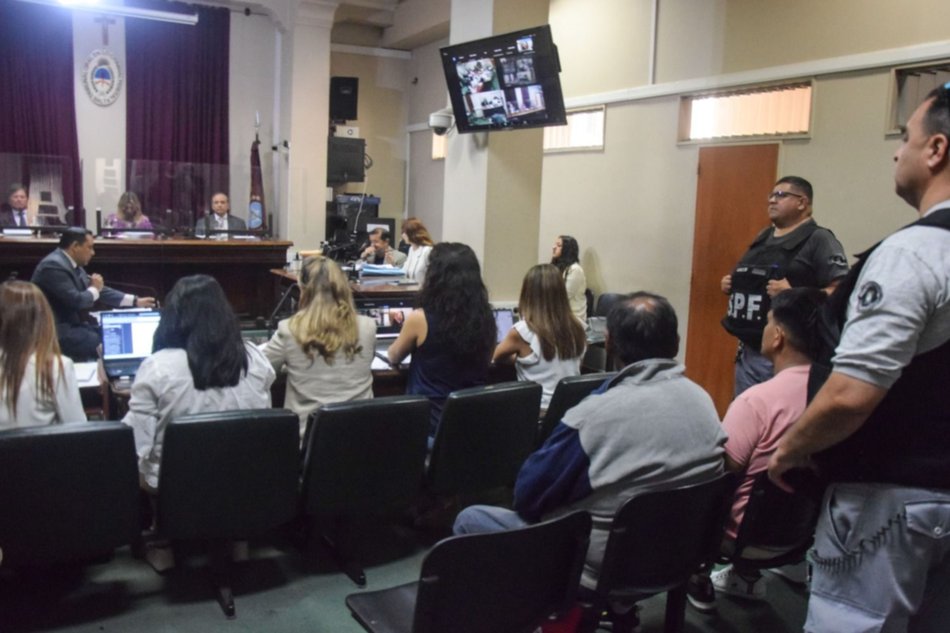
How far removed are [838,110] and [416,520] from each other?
3678mm

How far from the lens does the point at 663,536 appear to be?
79.3 inches

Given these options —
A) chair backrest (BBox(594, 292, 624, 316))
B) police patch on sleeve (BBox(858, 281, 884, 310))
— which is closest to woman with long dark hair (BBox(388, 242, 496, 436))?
police patch on sleeve (BBox(858, 281, 884, 310))

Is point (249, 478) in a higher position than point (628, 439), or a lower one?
lower

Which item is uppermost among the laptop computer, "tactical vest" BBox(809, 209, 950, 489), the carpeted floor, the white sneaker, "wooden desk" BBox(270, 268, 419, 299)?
"tactical vest" BBox(809, 209, 950, 489)

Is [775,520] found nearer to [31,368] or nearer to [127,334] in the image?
[31,368]

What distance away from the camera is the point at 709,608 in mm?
2850

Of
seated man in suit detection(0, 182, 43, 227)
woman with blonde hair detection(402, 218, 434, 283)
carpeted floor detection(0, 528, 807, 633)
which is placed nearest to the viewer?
carpeted floor detection(0, 528, 807, 633)

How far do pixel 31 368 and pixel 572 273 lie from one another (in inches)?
175

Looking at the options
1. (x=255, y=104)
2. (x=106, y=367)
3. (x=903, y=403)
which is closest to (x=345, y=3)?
(x=255, y=104)

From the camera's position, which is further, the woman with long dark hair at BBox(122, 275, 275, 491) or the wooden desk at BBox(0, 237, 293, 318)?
the wooden desk at BBox(0, 237, 293, 318)

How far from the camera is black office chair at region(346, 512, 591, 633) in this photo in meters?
1.65

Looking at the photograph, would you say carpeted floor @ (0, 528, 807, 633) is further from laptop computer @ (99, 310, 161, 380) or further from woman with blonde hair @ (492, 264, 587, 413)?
woman with blonde hair @ (492, 264, 587, 413)

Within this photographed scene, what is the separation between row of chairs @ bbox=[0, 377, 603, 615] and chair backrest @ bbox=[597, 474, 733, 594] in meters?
1.06

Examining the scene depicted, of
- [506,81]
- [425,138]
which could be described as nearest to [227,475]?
[506,81]
